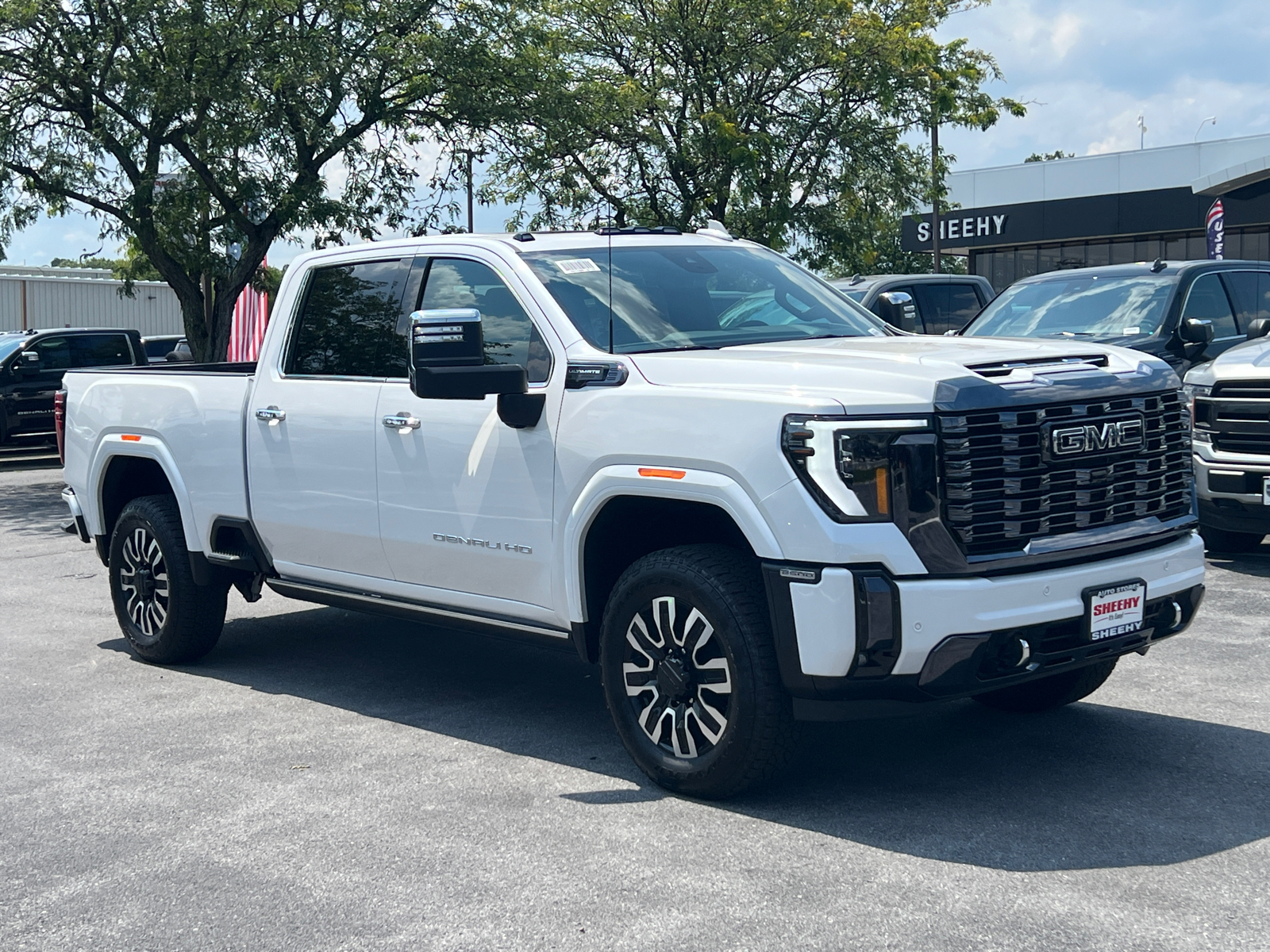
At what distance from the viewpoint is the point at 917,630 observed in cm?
436

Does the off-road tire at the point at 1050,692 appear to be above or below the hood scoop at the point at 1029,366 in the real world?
below

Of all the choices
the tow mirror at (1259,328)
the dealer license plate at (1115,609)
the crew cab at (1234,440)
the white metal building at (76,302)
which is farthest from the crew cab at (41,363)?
the white metal building at (76,302)

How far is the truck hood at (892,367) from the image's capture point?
14.7 ft

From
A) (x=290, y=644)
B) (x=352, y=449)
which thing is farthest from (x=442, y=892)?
(x=290, y=644)

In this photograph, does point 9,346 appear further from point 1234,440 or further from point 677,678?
point 677,678

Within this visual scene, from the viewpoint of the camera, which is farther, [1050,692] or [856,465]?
[1050,692]

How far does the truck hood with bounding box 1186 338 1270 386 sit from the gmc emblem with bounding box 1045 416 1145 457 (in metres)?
4.95

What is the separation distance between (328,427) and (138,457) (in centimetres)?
181

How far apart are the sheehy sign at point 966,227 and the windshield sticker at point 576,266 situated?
36.4m

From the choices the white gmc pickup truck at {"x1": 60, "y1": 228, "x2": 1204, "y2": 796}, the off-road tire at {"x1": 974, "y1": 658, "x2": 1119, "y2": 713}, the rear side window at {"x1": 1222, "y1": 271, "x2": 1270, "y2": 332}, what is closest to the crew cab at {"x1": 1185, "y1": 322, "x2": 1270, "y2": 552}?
the rear side window at {"x1": 1222, "y1": 271, "x2": 1270, "y2": 332}

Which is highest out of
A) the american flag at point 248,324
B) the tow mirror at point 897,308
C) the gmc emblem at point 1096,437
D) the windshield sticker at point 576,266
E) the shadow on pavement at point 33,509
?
the american flag at point 248,324

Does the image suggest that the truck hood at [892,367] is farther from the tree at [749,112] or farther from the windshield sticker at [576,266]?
the tree at [749,112]

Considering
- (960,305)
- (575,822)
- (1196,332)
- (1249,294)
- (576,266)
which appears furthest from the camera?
(960,305)

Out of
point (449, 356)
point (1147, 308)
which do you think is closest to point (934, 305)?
point (1147, 308)
